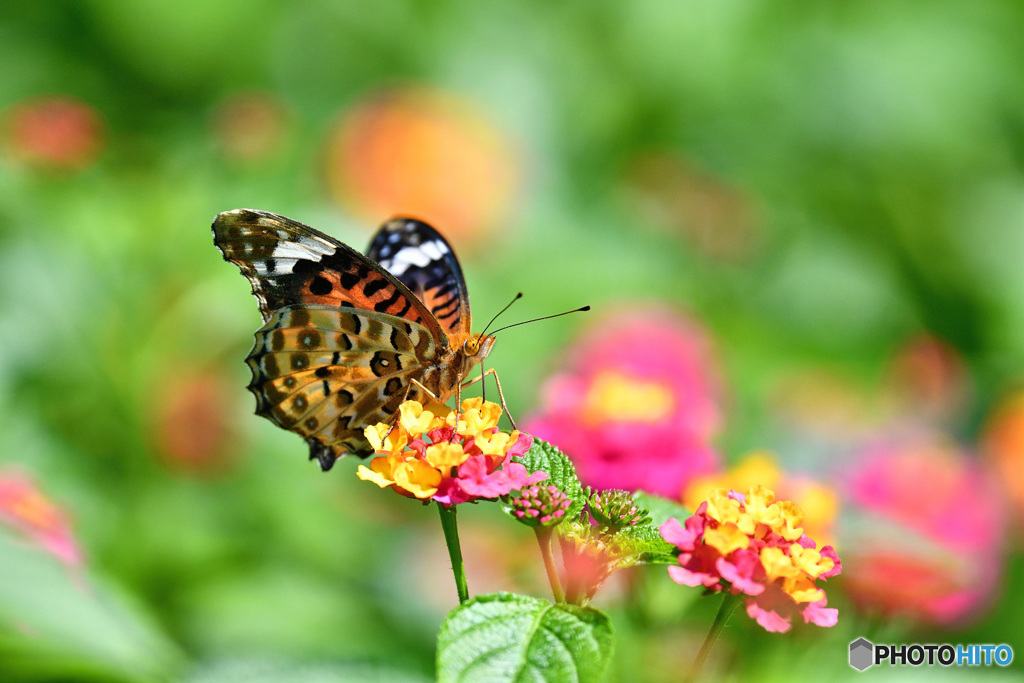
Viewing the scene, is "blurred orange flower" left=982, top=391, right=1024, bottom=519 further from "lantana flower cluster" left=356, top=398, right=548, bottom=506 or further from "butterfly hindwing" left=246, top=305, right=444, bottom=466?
"lantana flower cluster" left=356, top=398, right=548, bottom=506

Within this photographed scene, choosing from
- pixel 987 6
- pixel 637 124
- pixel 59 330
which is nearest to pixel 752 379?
pixel 637 124

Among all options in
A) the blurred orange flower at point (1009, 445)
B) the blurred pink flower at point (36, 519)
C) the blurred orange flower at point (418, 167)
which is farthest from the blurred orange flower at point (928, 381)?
the blurred pink flower at point (36, 519)

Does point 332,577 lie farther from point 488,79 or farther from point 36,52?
point 36,52

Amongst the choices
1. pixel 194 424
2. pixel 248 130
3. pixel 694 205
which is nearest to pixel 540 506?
pixel 194 424

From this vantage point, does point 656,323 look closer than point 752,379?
Yes

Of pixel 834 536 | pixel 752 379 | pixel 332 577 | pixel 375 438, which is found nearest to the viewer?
pixel 375 438

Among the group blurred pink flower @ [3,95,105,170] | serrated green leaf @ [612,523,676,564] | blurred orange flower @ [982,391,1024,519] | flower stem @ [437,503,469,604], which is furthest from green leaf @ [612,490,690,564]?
blurred orange flower @ [982,391,1024,519]

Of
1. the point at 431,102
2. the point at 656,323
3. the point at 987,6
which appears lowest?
the point at 656,323
